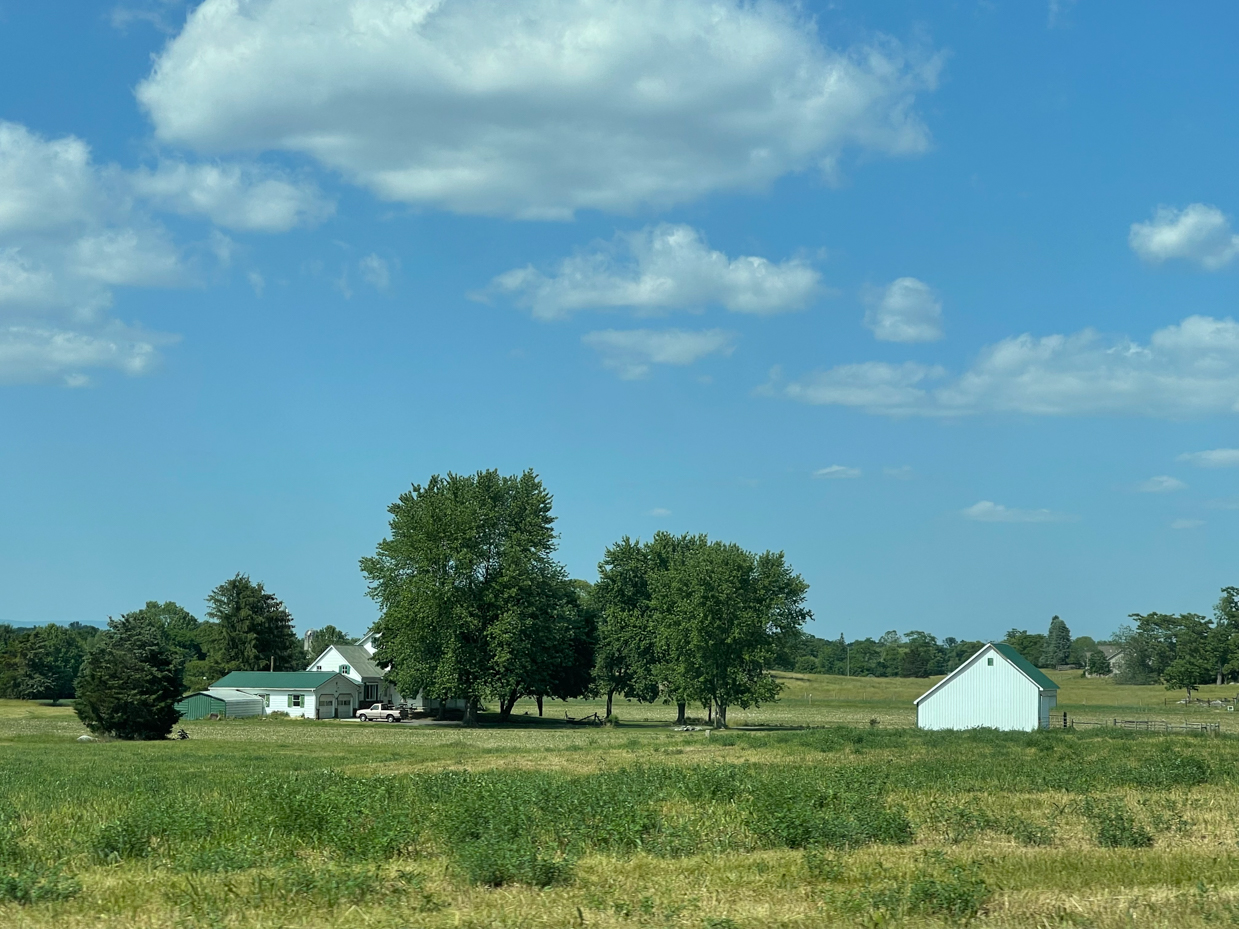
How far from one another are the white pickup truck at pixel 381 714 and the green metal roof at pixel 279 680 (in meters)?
4.70

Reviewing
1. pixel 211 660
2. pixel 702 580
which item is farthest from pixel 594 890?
pixel 211 660

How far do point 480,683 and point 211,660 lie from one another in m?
51.8

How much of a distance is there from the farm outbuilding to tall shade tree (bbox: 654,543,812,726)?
123 feet

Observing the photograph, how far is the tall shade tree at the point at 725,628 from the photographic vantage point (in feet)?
245

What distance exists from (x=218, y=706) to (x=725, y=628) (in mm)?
43219

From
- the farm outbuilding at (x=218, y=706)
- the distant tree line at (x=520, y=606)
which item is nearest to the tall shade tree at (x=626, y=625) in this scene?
the distant tree line at (x=520, y=606)

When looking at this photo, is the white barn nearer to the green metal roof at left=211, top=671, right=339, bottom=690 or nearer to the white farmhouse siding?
the white farmhouse siding

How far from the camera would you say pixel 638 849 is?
15.3 metres

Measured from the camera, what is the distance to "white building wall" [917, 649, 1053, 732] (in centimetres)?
6744

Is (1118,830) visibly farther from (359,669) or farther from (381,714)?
(359,669)

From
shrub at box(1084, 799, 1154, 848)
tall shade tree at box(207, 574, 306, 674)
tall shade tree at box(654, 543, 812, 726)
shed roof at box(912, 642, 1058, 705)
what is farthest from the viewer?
tall shade tree at box(207, 574, 306, 674)

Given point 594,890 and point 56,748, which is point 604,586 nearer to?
point 56,748

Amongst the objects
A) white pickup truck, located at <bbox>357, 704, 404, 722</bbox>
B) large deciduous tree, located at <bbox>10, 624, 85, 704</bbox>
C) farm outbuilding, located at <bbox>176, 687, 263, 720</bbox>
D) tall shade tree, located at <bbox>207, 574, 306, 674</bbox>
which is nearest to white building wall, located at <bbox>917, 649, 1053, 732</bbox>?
white pickup truck, located at <bbox>357, 704, 404, 722</bbox>

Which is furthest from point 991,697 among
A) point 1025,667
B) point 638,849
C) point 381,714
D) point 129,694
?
point 638,849
